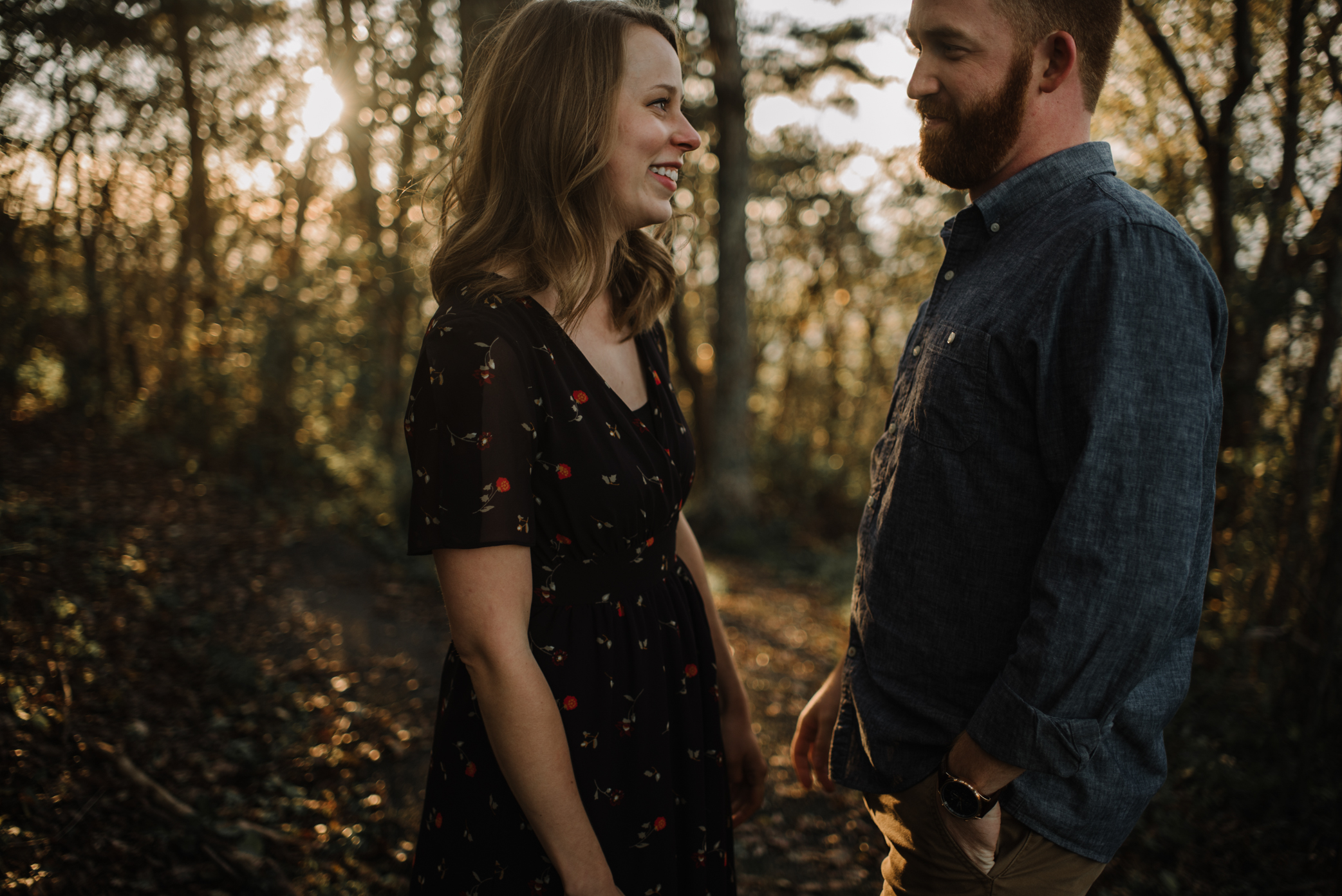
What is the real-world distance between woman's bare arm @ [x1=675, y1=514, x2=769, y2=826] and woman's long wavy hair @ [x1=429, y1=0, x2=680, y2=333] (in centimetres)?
77

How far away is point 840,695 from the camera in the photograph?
69.4 inches

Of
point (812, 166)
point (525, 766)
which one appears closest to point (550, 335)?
point (525, 766)

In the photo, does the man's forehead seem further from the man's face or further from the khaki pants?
the khaki pants

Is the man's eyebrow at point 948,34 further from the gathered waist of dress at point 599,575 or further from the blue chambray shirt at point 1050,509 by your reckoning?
the gathered waist of dress at point 599,575

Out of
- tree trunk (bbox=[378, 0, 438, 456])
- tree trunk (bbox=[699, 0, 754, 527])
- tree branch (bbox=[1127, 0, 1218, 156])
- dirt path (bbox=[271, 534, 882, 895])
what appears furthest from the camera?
tree trunk (bbox=[699, 0, 754, 527])

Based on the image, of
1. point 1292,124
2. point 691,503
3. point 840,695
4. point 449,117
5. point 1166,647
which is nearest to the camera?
point 1166,647

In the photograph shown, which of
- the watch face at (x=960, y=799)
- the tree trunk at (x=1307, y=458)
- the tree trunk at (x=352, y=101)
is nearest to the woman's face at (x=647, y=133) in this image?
the watch face at (x=960, y=799)

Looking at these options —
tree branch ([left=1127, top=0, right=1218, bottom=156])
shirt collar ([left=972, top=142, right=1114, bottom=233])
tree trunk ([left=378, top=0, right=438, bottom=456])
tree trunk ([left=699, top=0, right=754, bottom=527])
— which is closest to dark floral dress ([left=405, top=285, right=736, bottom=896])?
shirt collar ([left=972, top=142, right=1114, bottom=233])

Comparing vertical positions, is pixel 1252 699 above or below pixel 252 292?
below

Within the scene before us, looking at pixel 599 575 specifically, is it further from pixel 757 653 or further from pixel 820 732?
pixel 757 653

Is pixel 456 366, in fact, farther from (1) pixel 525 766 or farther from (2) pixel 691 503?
(2) pixel 691 503

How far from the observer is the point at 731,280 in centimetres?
973

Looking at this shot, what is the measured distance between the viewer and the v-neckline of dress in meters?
1.56

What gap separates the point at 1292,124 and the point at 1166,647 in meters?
3.98
